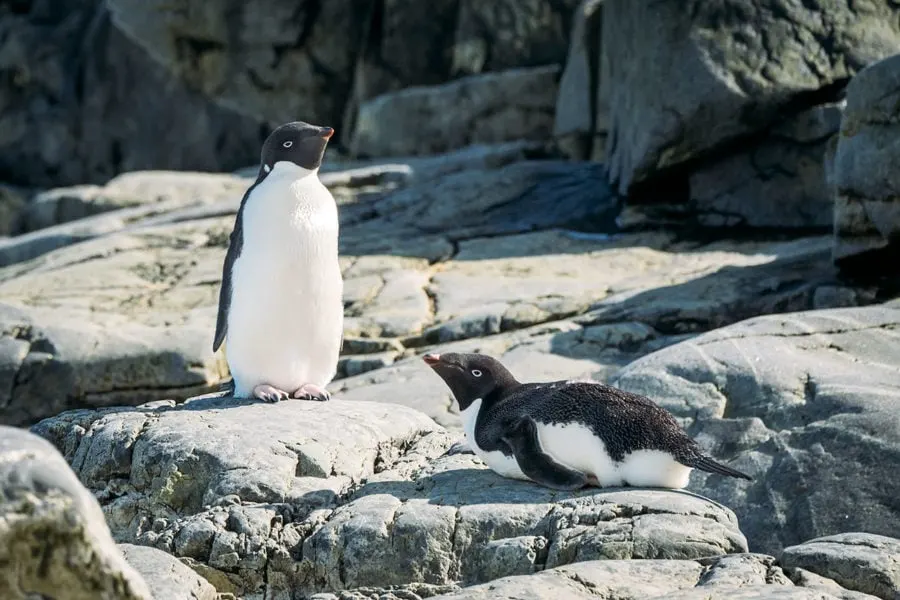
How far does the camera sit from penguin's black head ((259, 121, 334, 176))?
606 cm

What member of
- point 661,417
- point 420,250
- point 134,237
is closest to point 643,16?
point 420,250

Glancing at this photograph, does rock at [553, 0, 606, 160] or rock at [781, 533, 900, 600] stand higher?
rock at [553, 0, 606, 160]

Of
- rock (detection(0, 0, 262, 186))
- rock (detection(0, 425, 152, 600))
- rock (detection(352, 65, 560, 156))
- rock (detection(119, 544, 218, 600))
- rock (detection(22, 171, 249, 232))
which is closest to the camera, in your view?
rock (detection(0, 425, 152, 600))

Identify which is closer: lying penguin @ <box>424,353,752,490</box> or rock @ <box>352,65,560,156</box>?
lying penguin @ <box>424,353,752,490</box>

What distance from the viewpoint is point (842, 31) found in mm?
10789

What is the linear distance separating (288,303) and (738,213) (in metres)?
5.94

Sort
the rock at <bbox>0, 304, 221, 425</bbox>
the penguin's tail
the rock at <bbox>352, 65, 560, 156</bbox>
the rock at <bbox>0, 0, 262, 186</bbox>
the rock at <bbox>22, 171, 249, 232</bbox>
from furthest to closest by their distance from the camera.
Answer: the rock at <bbox>0, 0, 262, 186</bbox>
the rock at <bbox>352, 65, 560, 156</bbox>
the rock at <bbox>22, 171, 249, 232</bbox>
the rock at <bbox>0, 304, 221, 425</bbox>
the penguin's tail

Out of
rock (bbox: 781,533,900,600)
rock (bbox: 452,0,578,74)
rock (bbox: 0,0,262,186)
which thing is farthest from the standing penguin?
rock (bbox: 0,0,262,186)

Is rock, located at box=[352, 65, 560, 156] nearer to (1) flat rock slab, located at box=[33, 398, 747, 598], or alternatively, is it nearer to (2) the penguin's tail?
(1) flat rock slab, located at box=[33, 398, 747, 598]

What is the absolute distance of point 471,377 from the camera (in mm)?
5406

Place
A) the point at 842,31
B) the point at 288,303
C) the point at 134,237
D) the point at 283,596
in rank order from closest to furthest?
the point at 283,596 < the point at 288,303 < the point at 842,31 < the point at 134,237

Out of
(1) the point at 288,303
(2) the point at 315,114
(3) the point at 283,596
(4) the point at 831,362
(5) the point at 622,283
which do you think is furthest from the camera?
(2) the point at 315,114

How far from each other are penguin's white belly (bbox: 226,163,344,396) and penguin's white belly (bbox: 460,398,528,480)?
106 centimetres

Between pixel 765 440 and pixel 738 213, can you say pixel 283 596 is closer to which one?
pixel 765 440
